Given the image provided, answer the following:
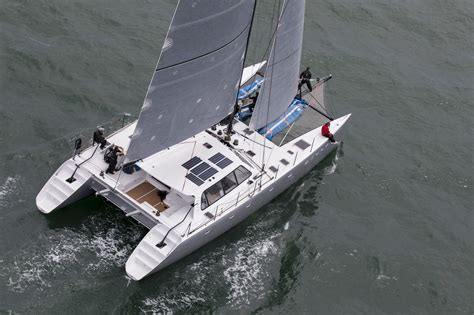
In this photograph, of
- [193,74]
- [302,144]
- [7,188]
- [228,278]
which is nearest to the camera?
[193,74]

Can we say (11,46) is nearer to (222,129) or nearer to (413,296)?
(222,129)

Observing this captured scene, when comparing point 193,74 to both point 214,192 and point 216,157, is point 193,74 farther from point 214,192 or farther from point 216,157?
point 214,192

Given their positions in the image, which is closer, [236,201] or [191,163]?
[236,201]

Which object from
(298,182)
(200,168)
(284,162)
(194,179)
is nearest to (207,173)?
(200,168)

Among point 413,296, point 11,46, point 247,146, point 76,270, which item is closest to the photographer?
point 76,270

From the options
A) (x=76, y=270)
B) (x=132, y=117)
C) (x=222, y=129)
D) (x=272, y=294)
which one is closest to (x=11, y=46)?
(x=132, y=117)

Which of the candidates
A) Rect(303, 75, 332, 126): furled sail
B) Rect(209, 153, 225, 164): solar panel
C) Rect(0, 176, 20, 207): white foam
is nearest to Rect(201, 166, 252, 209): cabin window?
Rect(209, 153, 225, 164): solar panel

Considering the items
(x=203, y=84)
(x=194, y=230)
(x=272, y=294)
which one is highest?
(x=203, y=84)

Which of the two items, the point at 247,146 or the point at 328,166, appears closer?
the point at 247,146
